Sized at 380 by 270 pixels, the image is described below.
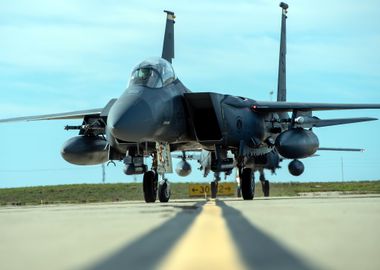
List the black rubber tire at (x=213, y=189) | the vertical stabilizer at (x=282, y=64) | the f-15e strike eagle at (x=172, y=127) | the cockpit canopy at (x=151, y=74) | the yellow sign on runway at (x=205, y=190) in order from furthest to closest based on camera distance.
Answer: the yellow sign on runway at (x=205, y=190)
the black rubber tire at (x=213, y=189)
the vertical stabilizer at (x=282, y=64)
the cockpit canopy at (x=151, y=74)
the f-15e strike eagle at (x=172, y=127)

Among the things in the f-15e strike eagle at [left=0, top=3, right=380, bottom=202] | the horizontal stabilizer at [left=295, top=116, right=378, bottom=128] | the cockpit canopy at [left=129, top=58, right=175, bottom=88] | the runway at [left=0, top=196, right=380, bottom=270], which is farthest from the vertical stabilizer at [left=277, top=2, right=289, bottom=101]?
the runway at [left=0, top=196, right=380, bottom=270]

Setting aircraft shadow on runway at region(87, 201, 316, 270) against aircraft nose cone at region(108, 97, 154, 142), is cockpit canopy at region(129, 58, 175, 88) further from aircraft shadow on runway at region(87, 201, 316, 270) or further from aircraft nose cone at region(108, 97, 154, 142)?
aircraft shadow on runway at region(87, 201, 316, 270)

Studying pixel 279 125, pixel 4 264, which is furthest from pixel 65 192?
pixel 4 264

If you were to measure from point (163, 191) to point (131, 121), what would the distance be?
9.71ft

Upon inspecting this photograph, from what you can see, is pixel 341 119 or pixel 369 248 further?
pixel 341 119

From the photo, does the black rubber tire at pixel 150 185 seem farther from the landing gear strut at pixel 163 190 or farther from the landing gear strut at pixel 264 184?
the landing gear strut at pixel 264 184

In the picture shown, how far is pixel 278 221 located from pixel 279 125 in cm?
1481

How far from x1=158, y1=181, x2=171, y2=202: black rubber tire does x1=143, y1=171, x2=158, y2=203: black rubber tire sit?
979 mm

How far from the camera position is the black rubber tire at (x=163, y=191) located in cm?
1895

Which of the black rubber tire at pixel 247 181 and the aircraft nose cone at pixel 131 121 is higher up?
the aircraft nose cone at pixel 131 121

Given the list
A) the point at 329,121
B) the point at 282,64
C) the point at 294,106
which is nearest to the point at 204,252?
the point at 294,106

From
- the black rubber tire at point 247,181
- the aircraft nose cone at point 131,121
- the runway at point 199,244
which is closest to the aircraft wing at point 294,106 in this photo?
the black rubber tire at point 247,181

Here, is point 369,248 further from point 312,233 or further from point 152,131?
point 152,131

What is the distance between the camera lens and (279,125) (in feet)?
77.4
